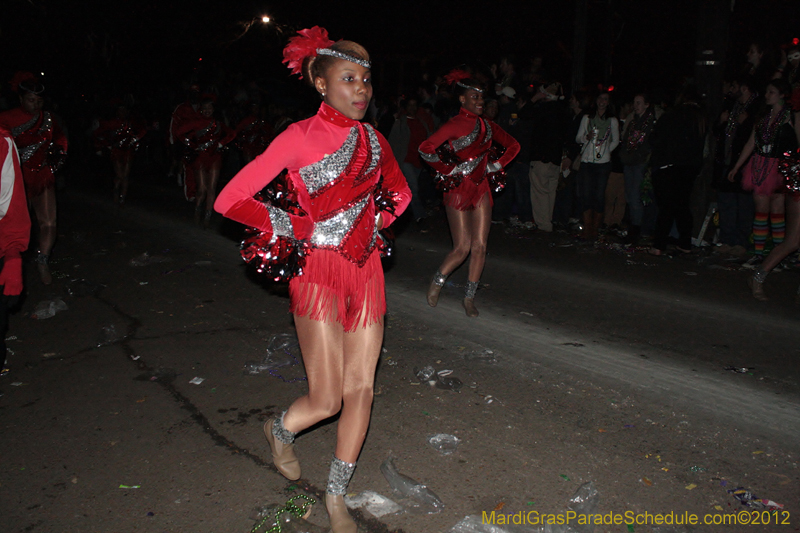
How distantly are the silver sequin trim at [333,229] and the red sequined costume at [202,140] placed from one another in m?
8.07

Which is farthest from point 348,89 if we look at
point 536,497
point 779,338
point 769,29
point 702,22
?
point 769,29

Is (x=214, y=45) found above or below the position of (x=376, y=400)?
above

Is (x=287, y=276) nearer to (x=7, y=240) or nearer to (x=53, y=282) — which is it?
(x=7, y=240)

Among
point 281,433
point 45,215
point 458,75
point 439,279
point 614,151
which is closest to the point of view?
point 281,433

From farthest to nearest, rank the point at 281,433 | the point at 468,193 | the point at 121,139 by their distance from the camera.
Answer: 1. the point at 121,139
2. the point at 468,193
3. the point at 281,433

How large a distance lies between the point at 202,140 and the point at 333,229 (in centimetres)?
812

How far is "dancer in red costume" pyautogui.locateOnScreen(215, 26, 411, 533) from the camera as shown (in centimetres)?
298

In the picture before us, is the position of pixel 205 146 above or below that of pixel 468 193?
above

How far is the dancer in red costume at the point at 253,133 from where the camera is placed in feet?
43.6

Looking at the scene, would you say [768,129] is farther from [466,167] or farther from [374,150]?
[374,150]

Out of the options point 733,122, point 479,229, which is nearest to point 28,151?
point 479,229

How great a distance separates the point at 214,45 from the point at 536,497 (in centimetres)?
2874

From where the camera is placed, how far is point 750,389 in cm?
477

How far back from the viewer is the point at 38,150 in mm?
7160
